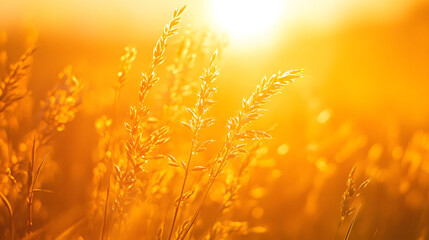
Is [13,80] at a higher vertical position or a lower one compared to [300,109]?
lower

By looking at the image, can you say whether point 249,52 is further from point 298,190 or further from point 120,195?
point 120,195

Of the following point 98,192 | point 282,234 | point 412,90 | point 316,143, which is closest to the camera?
point 98,192

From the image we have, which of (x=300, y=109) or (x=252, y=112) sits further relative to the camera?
(x=300, y=109)

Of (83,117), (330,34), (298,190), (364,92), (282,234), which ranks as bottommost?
(282,234)

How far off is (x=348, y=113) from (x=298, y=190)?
3476 mm

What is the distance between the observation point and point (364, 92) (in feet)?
29.0

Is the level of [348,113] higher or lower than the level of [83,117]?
higher

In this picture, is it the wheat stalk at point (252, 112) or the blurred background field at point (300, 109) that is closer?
the wheat stalk at point (252, 112)

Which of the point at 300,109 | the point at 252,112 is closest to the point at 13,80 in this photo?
the point at 252,112

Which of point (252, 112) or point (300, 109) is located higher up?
point (300, 109)

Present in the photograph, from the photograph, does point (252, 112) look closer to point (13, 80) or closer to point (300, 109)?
point (13, 80)

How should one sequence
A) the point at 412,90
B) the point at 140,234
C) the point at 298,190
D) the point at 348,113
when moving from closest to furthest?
the point at 140,234, the point at 298,190, the point at 348,113, the point at 412,90

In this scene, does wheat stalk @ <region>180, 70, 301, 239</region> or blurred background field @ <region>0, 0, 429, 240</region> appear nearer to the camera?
wheat stalk @ <region>180, 70, 301, 239</region>

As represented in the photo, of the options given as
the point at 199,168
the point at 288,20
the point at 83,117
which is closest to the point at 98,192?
the point at 199,168
